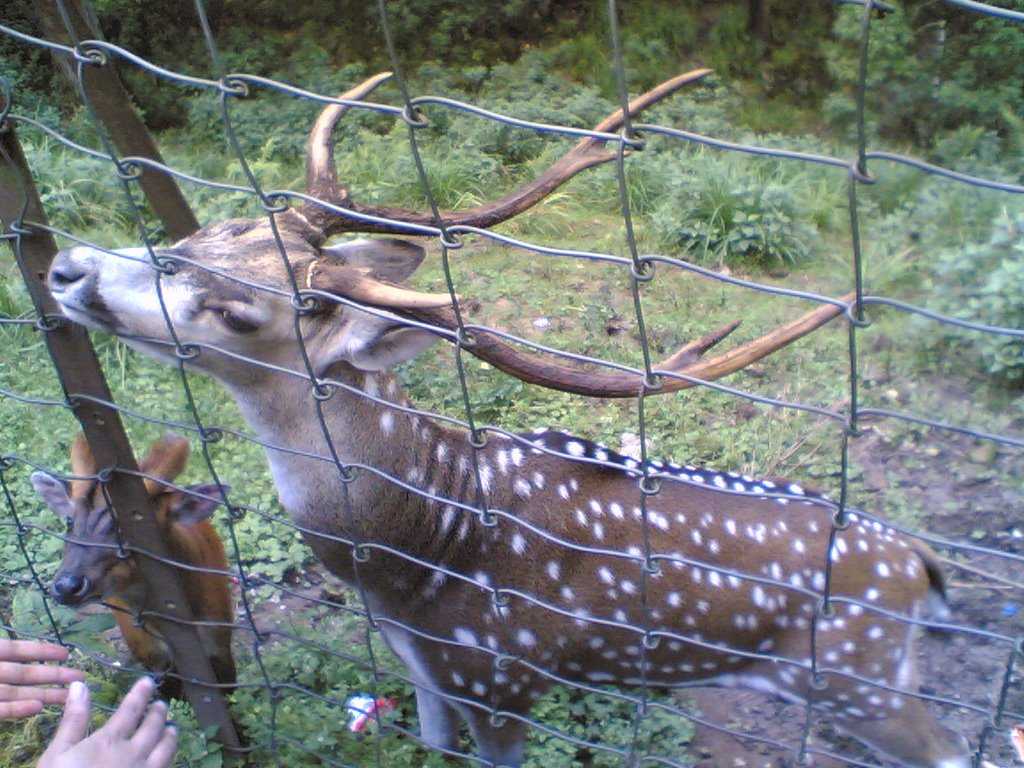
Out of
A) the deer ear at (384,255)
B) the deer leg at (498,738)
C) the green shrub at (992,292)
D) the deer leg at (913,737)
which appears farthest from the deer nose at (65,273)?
the green shrub at (992,292)

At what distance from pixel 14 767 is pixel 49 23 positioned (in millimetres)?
2970

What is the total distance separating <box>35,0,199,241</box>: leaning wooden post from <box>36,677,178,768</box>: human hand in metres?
2.32

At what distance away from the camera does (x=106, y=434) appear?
2.51m

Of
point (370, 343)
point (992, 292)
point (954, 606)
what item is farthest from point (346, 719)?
point (992, 292)

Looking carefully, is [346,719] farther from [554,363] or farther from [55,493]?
[554,363]

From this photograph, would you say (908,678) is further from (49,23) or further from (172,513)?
(49,23)

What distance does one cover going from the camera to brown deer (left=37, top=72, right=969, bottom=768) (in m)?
2.44

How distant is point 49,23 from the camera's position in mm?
4426

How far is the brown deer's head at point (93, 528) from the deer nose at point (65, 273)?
849 millimetres

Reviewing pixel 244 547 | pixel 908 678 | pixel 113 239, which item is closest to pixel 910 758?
pixel 908 678

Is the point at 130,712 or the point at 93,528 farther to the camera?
the point at 93,528

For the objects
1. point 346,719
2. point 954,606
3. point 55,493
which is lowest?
point 954,606

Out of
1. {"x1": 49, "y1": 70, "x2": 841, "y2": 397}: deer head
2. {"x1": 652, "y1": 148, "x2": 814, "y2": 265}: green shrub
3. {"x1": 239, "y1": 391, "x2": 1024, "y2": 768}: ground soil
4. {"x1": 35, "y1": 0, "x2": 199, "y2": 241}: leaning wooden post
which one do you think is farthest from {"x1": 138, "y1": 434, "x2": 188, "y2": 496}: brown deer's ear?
{"x1": 652, "y1": 148, "x2": 814, "y2": 265}: green shrub

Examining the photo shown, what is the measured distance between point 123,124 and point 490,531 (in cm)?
262
